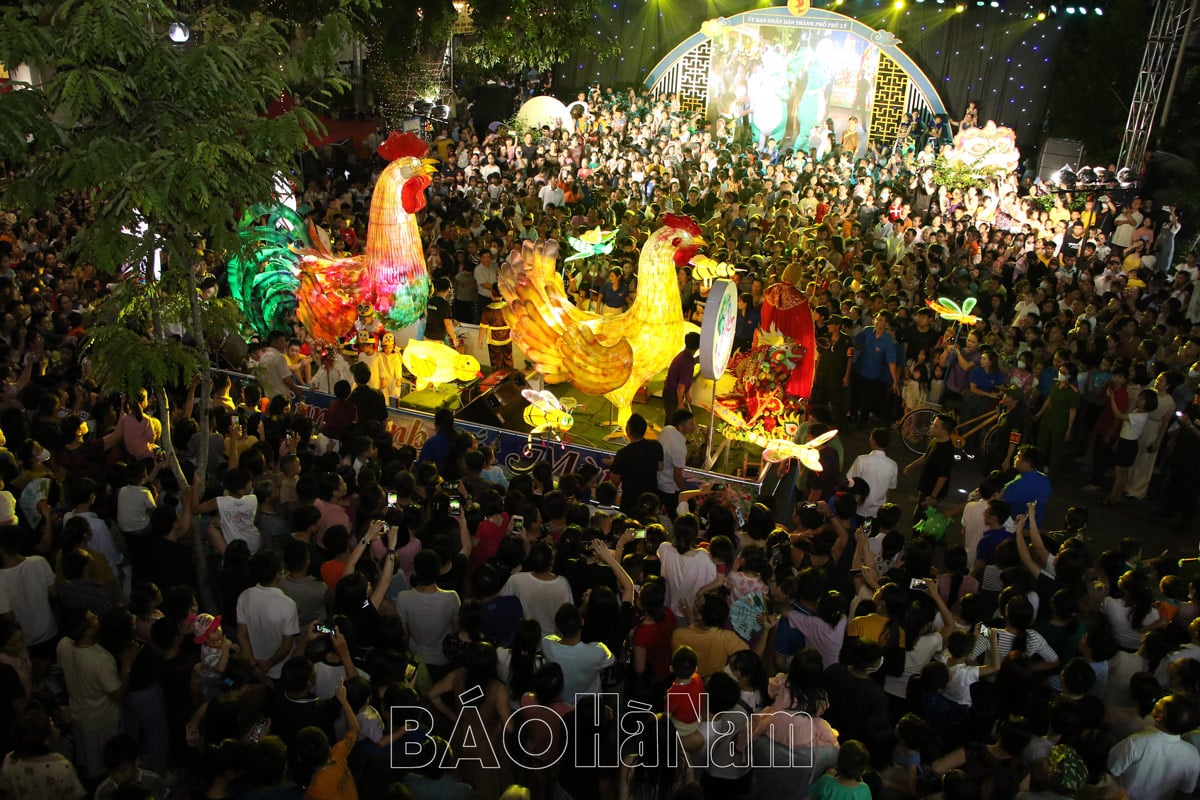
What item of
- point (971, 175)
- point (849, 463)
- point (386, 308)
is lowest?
point (849, 463)

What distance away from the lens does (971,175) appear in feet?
60.6

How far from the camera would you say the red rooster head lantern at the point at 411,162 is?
8500 mm

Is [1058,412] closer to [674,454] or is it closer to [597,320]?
[674,454]

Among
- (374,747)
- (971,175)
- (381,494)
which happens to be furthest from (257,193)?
(971,175)

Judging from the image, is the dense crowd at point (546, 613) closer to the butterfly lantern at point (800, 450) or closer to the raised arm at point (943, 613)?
the raised arm at point (943, 613)

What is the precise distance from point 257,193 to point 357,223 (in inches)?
363

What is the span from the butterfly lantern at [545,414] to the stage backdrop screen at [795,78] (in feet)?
51.0

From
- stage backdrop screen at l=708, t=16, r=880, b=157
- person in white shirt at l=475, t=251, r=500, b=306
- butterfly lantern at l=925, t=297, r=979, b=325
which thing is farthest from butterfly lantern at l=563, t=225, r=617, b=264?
stage backdrop screen at l=708, t=16, r=880, b=157

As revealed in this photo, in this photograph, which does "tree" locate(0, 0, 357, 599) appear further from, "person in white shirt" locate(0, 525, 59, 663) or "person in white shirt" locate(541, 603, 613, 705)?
"person in white shirt" locate(541, 603, 613, 705)

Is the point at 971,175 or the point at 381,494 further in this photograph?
the point at 971,175

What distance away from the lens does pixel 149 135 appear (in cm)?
479

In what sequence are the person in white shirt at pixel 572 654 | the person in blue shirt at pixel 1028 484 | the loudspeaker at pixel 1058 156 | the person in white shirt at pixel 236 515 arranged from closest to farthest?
the person in white shirt at pixel 572 654 → the person in white shirt at pixel 236 515 → the person in blue shirt at pixel 1028 484 → the loudspeaker at pixel 1058 156

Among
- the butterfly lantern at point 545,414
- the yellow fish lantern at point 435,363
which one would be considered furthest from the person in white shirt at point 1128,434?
the yellow fish lantern at point 435,363

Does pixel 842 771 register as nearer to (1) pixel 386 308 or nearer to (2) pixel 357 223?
(1) pixel 386 308
